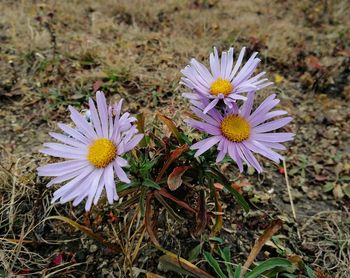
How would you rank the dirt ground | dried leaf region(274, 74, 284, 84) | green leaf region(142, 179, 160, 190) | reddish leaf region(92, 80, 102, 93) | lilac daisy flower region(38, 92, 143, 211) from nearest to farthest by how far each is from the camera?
lilac daisy flower region(38, 92, 143, 211)
green leaf region(142, 179, 160, 190)
the dirt ground
reddish leaf region(92, 80, 102, 93)
dried leaf region(274, 74, 284, 84)

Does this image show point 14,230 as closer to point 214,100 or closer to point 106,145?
point 106,145

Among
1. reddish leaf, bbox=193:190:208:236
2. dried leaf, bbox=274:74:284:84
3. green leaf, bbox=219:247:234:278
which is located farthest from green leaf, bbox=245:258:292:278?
dried leaf, bbox=274:74:284:84

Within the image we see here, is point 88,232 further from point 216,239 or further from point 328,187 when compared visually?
point 328,187

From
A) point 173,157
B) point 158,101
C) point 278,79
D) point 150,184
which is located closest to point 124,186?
point 150,184

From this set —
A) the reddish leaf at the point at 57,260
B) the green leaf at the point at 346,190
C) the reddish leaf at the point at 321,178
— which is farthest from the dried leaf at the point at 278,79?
the reddish leaf at the point at 57,260

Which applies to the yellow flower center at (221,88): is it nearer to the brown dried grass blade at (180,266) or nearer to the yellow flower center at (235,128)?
the yellow flower center at (235,128)

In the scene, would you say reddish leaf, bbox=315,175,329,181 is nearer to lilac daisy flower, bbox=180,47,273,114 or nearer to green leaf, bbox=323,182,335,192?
green leaf, bbox=323,182,335,192
